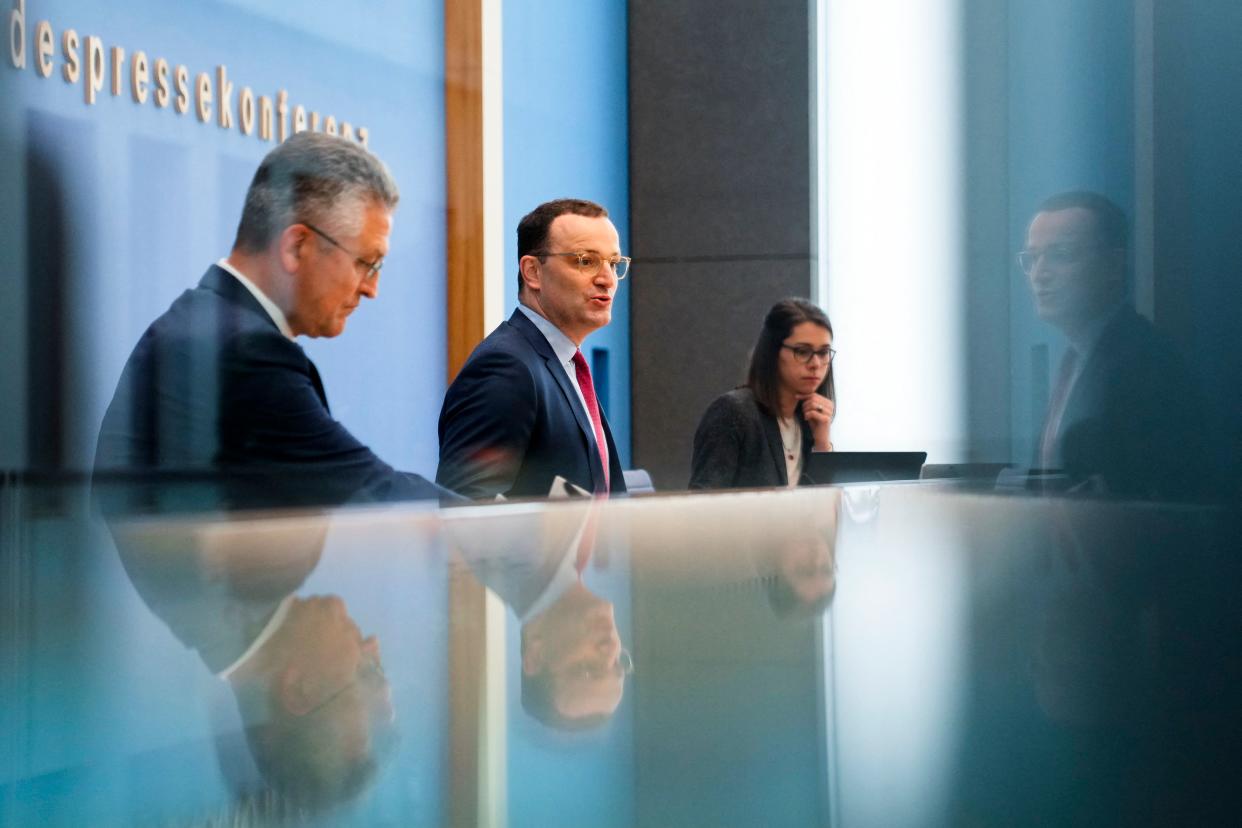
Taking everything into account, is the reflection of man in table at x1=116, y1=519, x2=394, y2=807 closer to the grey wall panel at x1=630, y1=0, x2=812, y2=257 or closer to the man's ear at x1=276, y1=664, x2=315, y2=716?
the man's ear at x1=276, y1=664, x2=315, y2=716

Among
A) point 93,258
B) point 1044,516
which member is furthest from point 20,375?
point 1044,516

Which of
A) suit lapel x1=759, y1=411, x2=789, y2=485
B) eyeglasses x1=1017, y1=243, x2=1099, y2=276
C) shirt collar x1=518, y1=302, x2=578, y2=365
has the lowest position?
suit lapel x1=759, y1=411, x2=789, y2=485

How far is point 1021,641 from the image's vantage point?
0.80 metres

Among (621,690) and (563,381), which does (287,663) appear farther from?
(563,381)

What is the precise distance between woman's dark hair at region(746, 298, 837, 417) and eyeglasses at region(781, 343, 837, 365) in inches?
1.0

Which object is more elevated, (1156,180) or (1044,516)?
(1156,180)

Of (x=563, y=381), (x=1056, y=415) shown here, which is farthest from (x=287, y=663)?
(x=1056, y=415)

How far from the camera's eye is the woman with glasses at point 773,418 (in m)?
2.87

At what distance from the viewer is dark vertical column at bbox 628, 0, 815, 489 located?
3096 mm

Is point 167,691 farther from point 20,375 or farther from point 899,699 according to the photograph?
point 20,375

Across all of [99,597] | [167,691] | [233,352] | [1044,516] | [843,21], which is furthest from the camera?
[843,21]

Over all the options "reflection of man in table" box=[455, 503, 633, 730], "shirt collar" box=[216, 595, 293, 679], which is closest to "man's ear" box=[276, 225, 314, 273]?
"reflection of man in table" box=[455, 503, 633, 730]

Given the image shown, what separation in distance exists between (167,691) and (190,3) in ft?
7.00

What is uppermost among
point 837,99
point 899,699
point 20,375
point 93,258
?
point 837,99
